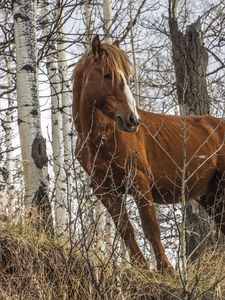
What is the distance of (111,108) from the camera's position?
6395mm

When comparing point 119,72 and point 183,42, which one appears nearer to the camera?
point 119,72

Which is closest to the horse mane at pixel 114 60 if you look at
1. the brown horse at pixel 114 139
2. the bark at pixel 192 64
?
the brown horse at pixel 114 139

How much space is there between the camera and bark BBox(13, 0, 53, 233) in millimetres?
6953

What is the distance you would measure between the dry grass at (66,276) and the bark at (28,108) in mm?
684

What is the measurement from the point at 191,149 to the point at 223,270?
5.52 ft

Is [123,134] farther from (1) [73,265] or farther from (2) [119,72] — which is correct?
(1) [73,265]

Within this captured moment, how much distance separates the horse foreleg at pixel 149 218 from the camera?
6434 millimetres

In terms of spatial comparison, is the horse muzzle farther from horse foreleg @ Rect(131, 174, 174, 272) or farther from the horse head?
horse foreleg @ Rect(131, 174, 174, 272)

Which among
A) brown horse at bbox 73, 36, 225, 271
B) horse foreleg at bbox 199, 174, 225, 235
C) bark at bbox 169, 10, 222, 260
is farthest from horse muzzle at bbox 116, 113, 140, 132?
bark at bbox 169, 10, 222, 260

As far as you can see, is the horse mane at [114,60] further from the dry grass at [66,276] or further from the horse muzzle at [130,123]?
the dry grass at [66,276]

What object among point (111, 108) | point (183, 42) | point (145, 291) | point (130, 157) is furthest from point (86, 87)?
point (183, 42)

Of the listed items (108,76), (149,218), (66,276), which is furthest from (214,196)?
(66,276)

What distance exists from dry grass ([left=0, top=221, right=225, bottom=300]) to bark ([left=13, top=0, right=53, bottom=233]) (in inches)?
26.9

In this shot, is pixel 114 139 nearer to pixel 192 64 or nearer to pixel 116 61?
pixel 116 61
